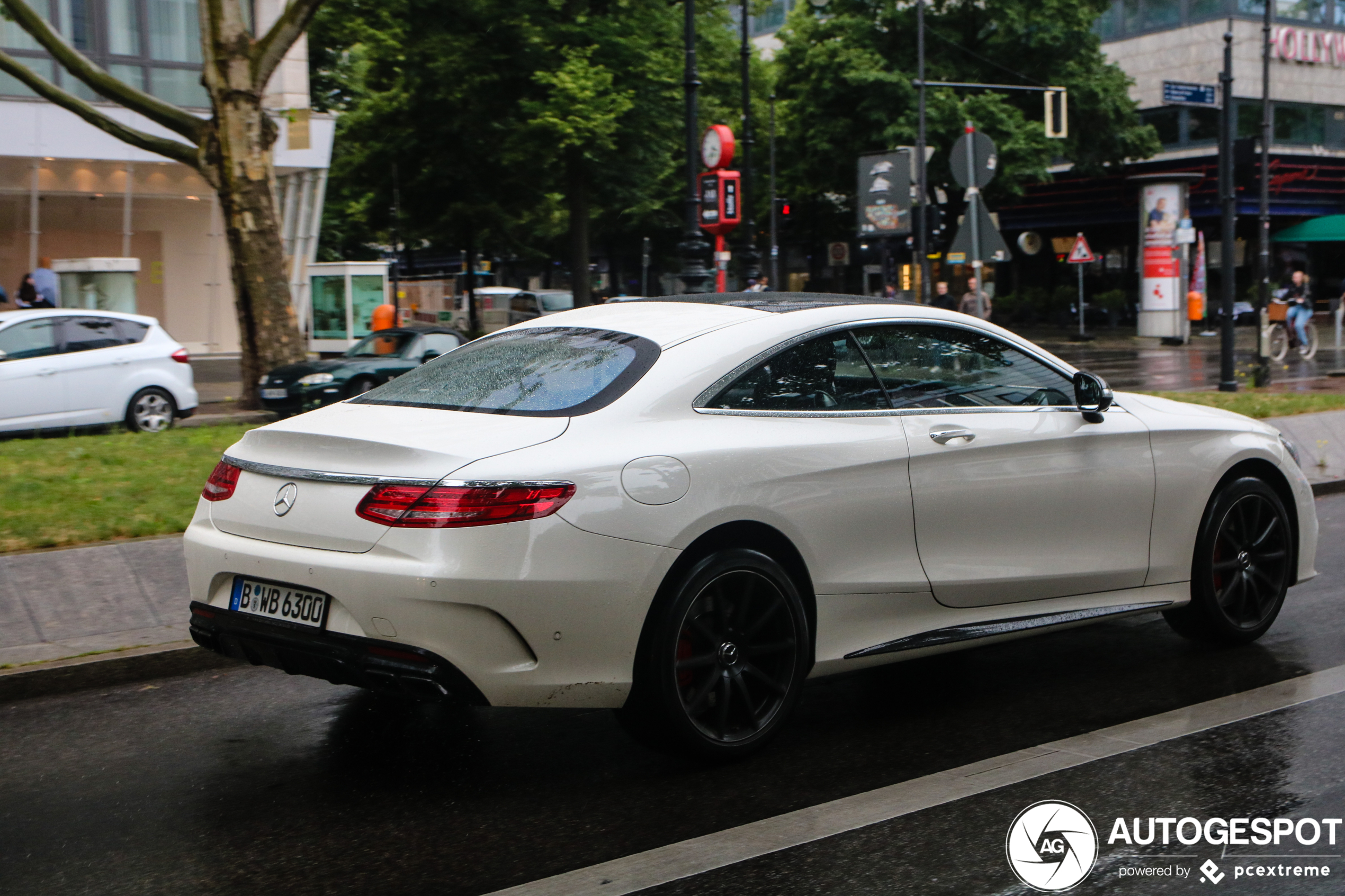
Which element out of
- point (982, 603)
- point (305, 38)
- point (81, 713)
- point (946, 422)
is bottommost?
point (81, 713)

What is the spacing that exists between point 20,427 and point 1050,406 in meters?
12.2

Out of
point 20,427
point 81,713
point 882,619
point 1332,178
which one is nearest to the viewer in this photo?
point 882,619

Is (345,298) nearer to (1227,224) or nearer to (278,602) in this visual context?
(1227,224)

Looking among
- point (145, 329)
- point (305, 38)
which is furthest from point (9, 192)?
point (145, 329)

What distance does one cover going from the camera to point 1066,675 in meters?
5.77

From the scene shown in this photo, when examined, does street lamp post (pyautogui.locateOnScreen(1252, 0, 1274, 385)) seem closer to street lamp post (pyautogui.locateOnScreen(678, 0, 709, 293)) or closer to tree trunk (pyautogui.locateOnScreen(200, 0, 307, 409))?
street lamp post (pyautogui.locateOnScreen(678, 0, 709, 293))

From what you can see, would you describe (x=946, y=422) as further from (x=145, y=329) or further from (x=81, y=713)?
(x=145, y=329)

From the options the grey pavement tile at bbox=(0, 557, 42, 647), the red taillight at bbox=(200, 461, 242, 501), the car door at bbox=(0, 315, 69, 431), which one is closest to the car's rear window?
the red taillight at bbox=(200, 461, 242, 501)

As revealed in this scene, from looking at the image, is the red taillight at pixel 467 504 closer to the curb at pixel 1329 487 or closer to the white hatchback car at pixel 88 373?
the curb at pixel 1329 487

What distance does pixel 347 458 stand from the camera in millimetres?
4320

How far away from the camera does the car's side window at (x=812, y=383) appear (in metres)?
4.76

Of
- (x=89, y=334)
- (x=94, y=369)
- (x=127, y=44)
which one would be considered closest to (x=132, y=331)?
(x=89, y=334)

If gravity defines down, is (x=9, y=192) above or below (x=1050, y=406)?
above

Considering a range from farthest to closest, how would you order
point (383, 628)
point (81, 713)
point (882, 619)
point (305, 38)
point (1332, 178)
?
point (1332, 178) < point (305, 38) < point (81, 713) < point (882, 619) < point (383, 628)
